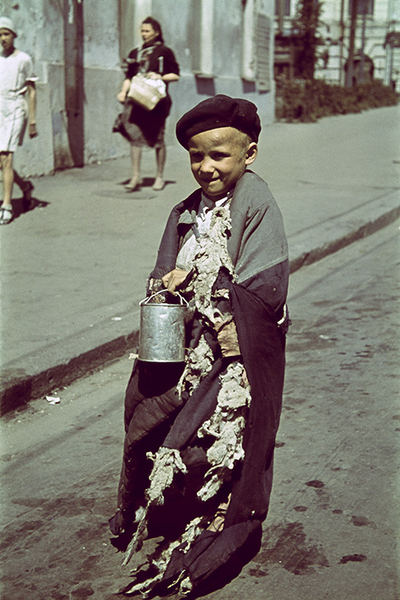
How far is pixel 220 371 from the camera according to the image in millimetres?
2881

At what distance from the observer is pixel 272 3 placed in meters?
21.5

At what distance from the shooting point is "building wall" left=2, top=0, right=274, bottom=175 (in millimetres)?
11867

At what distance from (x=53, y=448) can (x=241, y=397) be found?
1.69m

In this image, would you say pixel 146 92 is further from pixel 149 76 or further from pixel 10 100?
pixel 10 100

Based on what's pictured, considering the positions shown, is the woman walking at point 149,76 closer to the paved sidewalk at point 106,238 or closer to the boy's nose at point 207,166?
the paved sidewalk at point 106,238

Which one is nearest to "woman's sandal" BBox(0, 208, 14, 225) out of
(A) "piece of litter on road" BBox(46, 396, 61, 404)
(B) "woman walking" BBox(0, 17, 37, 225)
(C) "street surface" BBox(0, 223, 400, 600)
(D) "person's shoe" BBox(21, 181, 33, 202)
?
(B) "woman walking" BBox(0, 17, 37, 225)

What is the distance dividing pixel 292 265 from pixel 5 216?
9.86 ft

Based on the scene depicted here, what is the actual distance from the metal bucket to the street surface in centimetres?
77

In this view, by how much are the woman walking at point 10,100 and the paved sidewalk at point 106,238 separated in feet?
1.59

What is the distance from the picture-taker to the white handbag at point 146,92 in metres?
10.2

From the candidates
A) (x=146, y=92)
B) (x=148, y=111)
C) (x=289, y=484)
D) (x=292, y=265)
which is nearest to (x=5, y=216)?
(x=146, y=92)

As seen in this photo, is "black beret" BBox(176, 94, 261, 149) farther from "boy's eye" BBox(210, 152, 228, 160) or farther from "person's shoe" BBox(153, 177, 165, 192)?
"person's shoe" BBox(153, 177, 165, 192)

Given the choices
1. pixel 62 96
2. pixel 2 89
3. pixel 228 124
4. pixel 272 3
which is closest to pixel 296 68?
pixel 272 3

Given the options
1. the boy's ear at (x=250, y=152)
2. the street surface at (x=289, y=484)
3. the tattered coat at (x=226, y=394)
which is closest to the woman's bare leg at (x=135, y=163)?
the street surface at (x=289, y=484)
